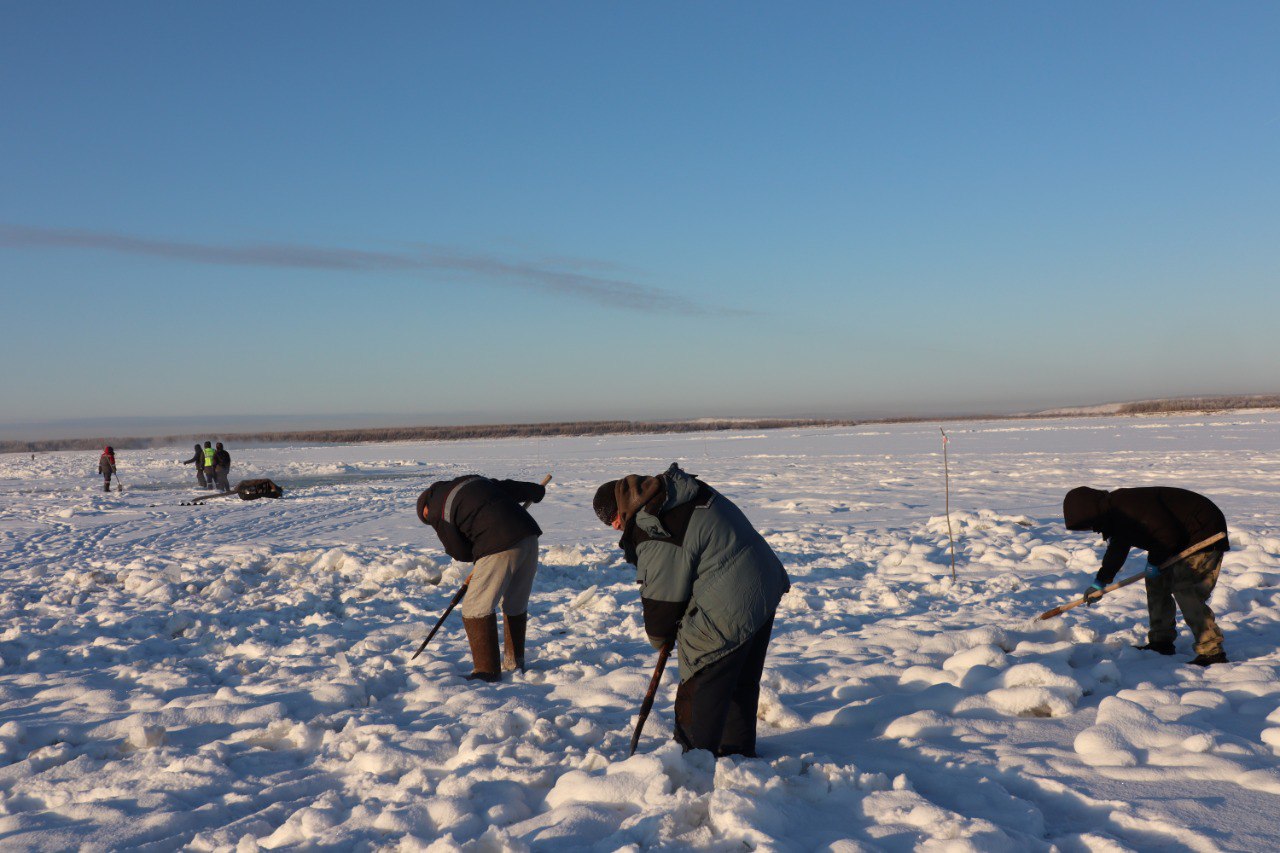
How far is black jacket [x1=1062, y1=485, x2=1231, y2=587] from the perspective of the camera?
18.7 feet

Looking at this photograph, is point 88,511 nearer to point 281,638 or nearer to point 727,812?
point 281,638

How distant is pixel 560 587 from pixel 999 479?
1450 cm

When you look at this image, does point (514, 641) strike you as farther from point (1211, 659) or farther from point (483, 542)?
point (1211, 659)

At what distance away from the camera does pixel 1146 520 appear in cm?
578

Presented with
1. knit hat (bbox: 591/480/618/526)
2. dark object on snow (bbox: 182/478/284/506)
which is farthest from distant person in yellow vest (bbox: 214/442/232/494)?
knit hat (bbox: 591/480/618/526)

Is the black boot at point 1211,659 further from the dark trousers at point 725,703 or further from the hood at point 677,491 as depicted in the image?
the hood at point 677,491

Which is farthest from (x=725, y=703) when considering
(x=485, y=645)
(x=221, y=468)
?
(x=221, y=468)

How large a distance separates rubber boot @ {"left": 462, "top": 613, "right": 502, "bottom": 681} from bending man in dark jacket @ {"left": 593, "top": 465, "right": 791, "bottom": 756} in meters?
2.06

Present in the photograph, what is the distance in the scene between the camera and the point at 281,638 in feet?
24.3

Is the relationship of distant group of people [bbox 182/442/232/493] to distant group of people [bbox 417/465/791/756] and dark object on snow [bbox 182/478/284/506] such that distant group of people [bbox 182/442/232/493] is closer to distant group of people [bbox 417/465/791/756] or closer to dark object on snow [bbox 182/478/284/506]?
dark object on snow [bbox 182/478/284/506]

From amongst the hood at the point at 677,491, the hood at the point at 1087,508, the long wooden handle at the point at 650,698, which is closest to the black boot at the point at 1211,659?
the hood at the point at 1087,508

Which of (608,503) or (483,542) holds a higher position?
(608,503)

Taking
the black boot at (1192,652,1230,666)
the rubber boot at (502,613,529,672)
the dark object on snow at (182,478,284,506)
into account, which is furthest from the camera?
the dark object on snow at (182,478,284,506)

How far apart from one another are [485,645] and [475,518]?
0.87 metres
